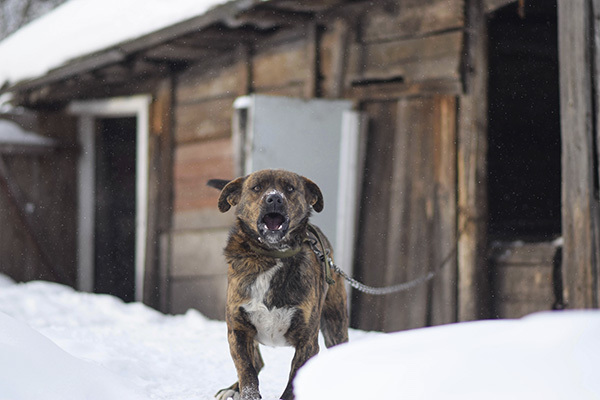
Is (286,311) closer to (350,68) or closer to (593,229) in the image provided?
(593,229)

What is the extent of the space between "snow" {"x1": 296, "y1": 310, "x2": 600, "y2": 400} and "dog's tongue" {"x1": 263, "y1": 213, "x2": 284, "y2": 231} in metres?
1.21

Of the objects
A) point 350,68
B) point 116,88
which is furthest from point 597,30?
point 116,88

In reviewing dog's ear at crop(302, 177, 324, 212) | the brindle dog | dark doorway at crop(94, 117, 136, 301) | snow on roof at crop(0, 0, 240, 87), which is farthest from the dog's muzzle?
dark doorway at crop(94, 117, 136, 301)

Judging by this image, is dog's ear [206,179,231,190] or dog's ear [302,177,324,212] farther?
dog's ear [206,179,231,190]

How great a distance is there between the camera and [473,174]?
5953 millimetres

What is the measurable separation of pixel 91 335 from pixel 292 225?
281cm

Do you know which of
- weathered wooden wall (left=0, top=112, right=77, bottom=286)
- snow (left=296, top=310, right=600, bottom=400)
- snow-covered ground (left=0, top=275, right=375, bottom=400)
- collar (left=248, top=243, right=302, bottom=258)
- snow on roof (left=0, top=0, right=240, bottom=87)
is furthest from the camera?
weathered wooden wall (left=0, top=112, right=77, bottom=286)

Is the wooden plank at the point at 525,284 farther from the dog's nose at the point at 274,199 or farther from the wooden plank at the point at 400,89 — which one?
the dog's nose at the point at 274,199

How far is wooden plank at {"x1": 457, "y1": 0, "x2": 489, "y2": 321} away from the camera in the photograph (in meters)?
5.93

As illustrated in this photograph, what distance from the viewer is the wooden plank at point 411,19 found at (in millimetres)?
6066

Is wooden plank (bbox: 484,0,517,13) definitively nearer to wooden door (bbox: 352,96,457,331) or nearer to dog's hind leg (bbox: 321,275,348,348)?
wooden door (bbox: 352,96,457,331)

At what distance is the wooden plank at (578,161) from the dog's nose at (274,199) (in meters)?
1.88

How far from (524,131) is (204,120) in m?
3.43

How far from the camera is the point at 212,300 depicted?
8445 millimetres
